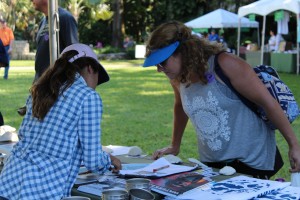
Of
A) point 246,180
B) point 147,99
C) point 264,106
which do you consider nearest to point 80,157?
point 246,180

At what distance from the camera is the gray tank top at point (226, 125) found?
2727 millimetres

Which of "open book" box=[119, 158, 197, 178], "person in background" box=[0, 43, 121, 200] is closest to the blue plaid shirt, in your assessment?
"person in background" box=[0, 43, 121, 200]

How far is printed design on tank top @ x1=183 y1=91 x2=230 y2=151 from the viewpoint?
2.75 m

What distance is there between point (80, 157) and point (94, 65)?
1.39 ft

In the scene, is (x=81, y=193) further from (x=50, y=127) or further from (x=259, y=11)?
(x=259, y=11)

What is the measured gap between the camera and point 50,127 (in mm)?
2236

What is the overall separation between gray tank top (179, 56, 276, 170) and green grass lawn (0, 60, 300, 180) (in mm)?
2366

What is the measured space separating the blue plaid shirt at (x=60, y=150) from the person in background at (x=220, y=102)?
1.85ft

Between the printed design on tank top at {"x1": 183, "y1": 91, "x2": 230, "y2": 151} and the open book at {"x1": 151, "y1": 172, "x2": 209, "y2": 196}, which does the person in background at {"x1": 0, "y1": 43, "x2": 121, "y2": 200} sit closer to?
the open book at {"x1": 151, "y1": 172, "x2": 209, "y2": 196}

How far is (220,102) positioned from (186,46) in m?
0.34

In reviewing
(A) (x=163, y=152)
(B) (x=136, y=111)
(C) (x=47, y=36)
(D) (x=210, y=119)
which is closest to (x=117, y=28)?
(B) (x=136, y=111)

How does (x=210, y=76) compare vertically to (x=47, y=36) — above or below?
below

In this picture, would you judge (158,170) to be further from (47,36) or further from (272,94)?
(47,36)

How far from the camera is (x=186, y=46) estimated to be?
2.63 meters
